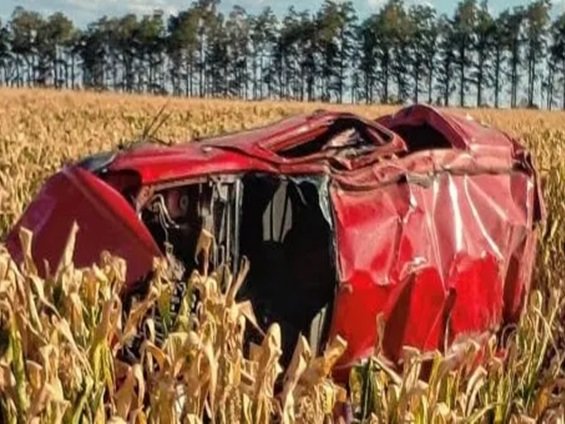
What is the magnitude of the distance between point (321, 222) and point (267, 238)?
29cm

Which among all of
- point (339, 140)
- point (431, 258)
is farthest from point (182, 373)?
point (339, 140)

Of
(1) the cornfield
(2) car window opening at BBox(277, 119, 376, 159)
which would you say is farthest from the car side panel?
(1) the cornfield

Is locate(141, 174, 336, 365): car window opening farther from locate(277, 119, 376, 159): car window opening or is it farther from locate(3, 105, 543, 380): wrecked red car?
locate(277, 119, 376, 159): car window opening

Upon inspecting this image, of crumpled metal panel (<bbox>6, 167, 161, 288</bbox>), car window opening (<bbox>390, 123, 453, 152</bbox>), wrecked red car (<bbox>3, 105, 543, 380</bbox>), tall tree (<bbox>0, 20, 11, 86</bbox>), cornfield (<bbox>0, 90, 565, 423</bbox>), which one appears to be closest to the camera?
cornfield (<bbox>0, 90, 565, 423</bbox>)

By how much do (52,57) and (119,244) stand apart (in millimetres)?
81682

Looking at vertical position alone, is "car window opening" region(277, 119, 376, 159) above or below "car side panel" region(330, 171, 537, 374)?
above

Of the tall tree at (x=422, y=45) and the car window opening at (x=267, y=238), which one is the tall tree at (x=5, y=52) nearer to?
the tall tree at (x=422, y=45)

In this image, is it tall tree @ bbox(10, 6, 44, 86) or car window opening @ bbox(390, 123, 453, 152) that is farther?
Answer: tall tree @ bbox(10, 6, 44, 86)

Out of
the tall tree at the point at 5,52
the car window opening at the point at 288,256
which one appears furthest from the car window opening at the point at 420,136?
the tall tree at the point at 5,52

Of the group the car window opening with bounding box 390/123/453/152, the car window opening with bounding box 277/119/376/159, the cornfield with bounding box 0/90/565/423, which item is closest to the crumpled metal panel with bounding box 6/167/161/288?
the cornfield with bounding box 0/90/565/423

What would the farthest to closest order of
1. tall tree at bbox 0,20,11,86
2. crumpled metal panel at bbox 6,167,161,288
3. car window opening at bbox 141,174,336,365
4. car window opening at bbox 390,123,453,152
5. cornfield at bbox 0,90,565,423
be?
tall tree at bbox 0,20,11,86
car window opening at bbox 390,123,453,152
car window opening at bbox 141,174,336,365
crumpled metal panel at bbox 6,167,161,288
cornfield at bbox 0,90,565,423

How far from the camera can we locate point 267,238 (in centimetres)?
494

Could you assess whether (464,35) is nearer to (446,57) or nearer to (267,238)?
(446,57)

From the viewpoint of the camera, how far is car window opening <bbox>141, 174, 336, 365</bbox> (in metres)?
4.57
